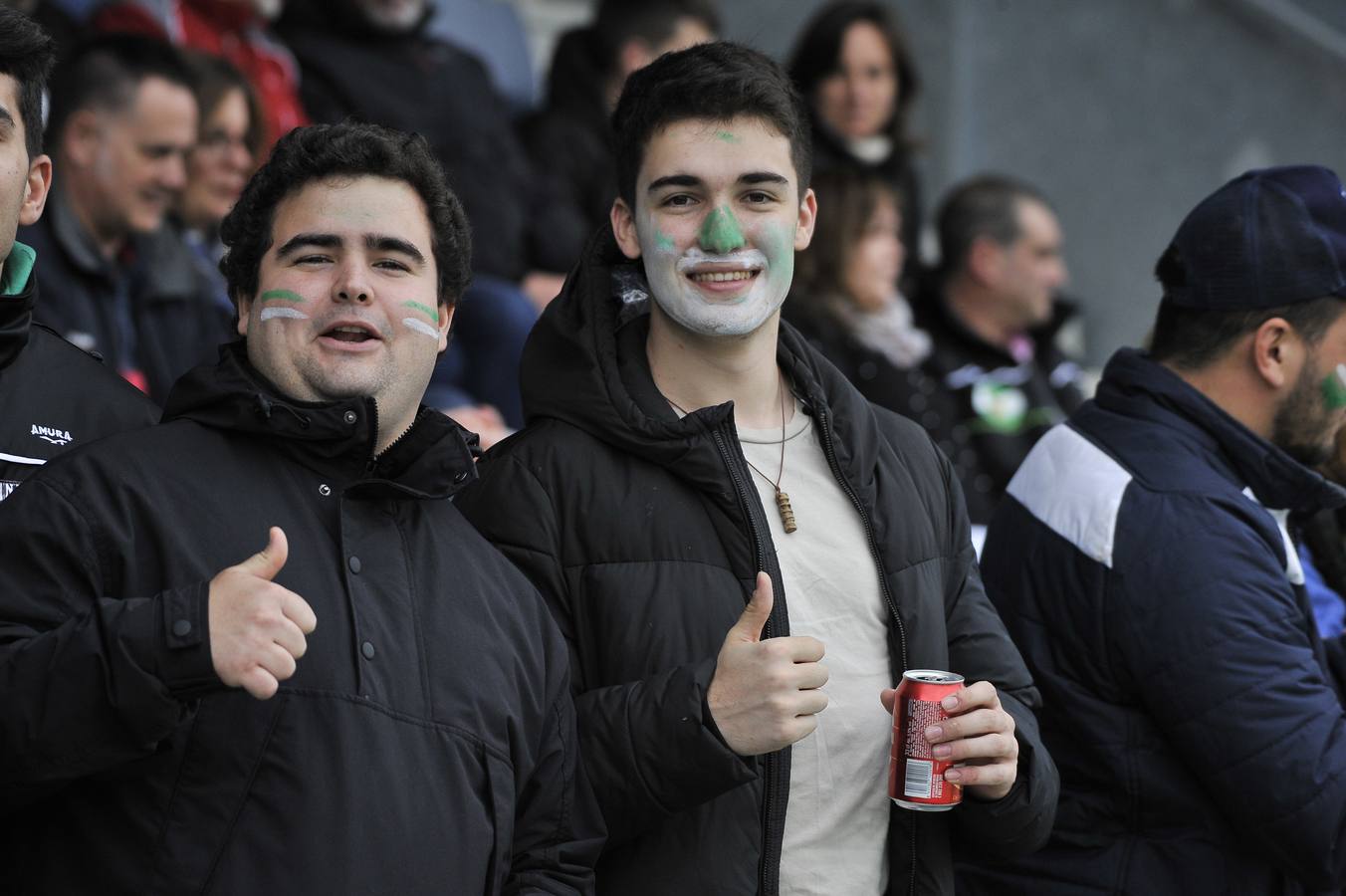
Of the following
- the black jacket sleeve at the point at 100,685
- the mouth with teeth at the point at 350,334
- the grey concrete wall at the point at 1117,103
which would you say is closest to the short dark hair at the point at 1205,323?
the mouth with teeth at the point at 350,334

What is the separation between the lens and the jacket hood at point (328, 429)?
2625mm

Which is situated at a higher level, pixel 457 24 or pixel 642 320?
pixel 457 24

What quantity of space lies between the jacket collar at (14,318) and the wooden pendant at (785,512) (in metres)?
1.37

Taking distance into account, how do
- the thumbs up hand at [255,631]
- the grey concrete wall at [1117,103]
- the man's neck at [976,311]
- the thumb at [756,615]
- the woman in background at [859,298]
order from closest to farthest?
the thumbs up hand at [255,631] < the thumb at [756,615] < the woman in background at [859,298] < the man's neck at [976,311] < the grey concrete wall at [1117,103]

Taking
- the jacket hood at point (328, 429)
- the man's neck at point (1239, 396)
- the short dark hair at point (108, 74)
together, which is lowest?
the jacket hood at point (328, 429)

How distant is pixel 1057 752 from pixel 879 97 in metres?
4.68

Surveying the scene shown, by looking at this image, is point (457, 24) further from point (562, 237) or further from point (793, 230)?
point (793, 230)

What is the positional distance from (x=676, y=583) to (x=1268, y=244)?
1631mm

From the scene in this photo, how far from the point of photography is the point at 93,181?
5.29m

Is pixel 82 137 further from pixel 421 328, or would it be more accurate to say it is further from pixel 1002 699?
pixel 1002 699

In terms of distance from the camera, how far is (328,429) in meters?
2.66

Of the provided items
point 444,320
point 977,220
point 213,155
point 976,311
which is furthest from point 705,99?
point 977,220

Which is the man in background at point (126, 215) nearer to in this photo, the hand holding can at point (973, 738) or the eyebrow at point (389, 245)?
the eyebrow at point (389, 245)

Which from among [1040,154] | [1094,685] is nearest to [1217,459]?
[1094,685]
